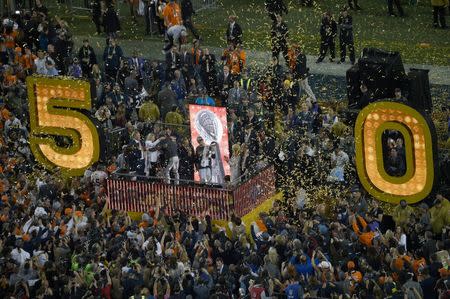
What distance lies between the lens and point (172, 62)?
36.2 metres

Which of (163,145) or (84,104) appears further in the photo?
(163,145)

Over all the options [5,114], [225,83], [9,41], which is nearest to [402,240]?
[225,83]

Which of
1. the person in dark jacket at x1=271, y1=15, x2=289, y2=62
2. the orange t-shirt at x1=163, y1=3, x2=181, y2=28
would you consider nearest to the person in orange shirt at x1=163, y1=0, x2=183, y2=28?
the orange t-shirt at x1=163, y1=3, x2=181, y2=28

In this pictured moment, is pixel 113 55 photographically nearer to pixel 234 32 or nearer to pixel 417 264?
pixel 234 32

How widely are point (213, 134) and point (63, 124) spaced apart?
130 inches

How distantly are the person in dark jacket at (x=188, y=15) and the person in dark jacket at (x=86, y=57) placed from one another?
2.94 meters

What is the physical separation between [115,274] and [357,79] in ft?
25.4

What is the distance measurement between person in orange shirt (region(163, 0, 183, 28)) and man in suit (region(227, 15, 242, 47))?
1.93 metres

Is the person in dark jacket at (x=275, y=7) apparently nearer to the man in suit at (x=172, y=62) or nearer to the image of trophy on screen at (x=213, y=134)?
the man in suit at (x=172, y=62)

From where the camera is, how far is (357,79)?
31.8 m

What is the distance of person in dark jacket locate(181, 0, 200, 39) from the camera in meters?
38.8

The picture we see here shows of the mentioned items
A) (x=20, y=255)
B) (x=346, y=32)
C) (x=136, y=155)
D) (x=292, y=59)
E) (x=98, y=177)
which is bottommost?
(x=20, y=255)

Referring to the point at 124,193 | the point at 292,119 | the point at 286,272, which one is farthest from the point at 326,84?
the point at 286,272

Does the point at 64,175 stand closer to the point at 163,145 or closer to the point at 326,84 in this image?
the point at 163,145
